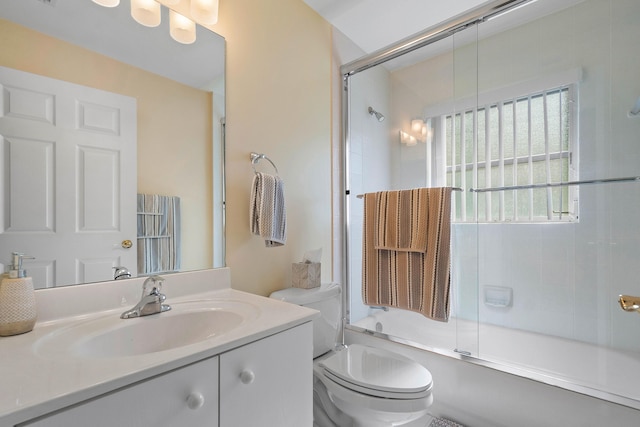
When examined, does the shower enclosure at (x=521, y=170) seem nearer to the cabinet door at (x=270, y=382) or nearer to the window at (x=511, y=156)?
the window at (x=511, y=156)

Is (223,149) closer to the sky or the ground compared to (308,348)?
closer to the sky

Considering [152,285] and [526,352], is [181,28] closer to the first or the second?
[152,285]

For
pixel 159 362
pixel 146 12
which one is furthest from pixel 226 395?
pixel 146 12

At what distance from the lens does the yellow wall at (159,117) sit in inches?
33.4

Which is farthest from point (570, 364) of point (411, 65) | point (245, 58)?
point (245, 58)

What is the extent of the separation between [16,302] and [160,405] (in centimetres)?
49

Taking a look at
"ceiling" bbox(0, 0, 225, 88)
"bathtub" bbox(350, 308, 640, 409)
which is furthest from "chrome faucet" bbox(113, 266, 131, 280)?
"bathtub" bbox(350, 308, 640, 409)

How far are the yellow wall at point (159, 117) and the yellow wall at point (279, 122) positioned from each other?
120 mm

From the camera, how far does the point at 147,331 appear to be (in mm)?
867

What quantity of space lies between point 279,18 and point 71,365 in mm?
1666

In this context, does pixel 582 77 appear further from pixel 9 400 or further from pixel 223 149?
pixel 9 400

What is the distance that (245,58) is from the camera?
1390 millimetres

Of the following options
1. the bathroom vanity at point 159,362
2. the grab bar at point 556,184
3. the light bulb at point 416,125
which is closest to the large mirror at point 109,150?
the bathroom vanity at point 159,362

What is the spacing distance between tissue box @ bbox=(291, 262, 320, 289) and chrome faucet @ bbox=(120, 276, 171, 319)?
66 centimetres
